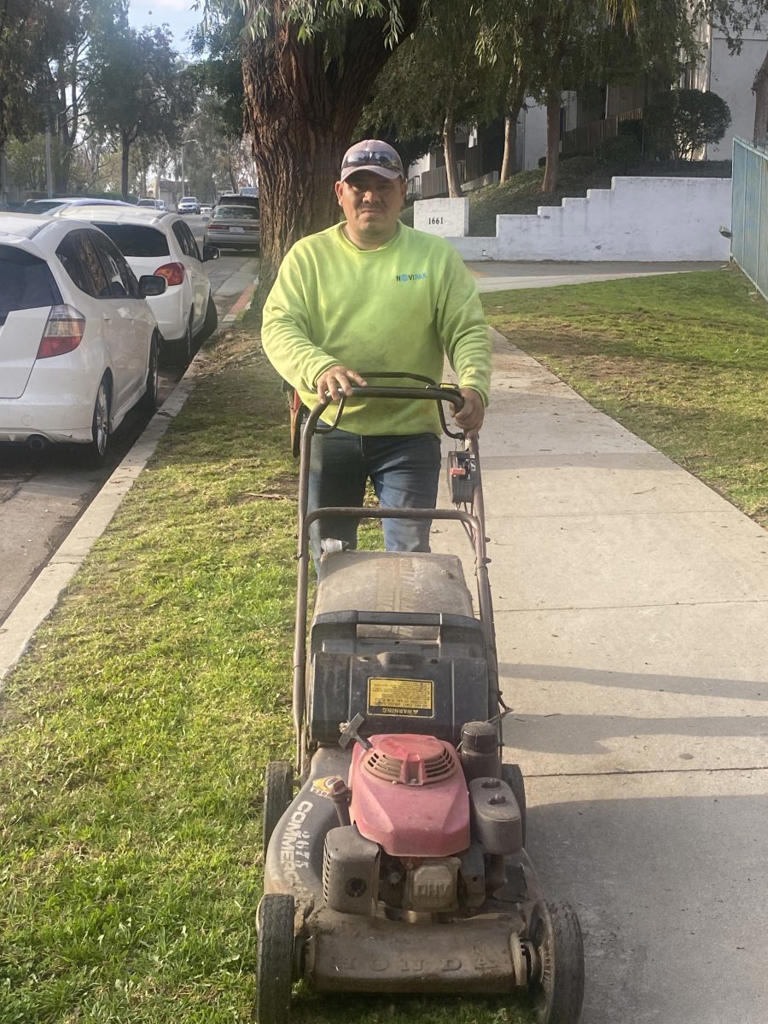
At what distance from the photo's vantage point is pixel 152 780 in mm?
3963

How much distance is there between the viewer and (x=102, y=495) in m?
7.61

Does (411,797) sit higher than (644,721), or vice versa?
(411,797)

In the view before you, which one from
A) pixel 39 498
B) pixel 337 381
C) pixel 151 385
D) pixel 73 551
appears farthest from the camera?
pixel 151 385

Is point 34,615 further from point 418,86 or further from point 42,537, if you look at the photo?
point 418,86

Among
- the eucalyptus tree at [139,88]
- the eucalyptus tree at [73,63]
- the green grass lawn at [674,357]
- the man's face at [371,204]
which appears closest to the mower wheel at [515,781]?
the man's face at [371,204]

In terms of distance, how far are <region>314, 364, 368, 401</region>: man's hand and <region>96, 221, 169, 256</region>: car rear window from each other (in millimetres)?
9782

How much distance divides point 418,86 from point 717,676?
863 inches

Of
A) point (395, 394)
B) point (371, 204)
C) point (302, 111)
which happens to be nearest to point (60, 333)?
point (302, 111)

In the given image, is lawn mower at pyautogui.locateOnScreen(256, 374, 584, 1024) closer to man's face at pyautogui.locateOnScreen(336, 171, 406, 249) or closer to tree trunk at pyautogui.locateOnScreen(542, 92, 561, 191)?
man's face at pyautogui.locateOnScreen(336, 171, 406, 249)

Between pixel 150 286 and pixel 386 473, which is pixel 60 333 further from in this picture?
pixel 386 473

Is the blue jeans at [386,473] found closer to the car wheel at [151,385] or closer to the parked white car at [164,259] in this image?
the car wheel at [151,385]

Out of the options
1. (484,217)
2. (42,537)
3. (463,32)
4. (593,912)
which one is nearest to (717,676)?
(593,912)

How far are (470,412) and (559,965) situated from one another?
1.59 meters

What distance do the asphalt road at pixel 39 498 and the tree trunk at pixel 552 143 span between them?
18310mm
